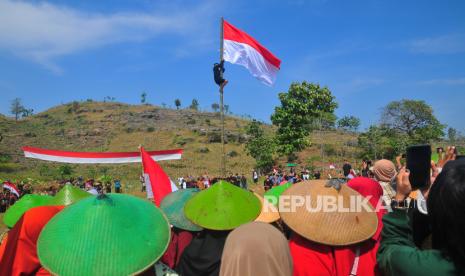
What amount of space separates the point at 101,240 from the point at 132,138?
6520 cm

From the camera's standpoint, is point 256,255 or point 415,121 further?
point 415,121

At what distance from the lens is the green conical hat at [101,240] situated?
1.70m

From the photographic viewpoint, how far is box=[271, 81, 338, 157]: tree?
30391mm

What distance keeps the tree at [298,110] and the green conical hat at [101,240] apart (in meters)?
29.1

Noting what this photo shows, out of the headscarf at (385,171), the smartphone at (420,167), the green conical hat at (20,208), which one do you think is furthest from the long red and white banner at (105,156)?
the smartphone at (420,167)

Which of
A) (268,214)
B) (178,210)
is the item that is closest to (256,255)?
(268,214)

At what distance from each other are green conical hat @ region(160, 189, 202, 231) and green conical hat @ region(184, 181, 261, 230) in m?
0.42

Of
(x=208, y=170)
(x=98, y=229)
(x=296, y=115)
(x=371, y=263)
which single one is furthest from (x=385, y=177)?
(x=208, y=170)

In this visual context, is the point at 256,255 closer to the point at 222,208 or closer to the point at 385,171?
the point at 222,208

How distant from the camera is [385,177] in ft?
12.9

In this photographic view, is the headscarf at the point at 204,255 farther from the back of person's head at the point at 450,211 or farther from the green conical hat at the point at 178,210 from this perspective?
the back of person's head at the point at 450,211

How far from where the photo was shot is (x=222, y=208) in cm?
287

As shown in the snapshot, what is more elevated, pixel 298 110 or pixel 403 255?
pixel 298 110

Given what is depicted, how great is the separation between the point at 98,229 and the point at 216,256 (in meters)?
Result: 1.15
